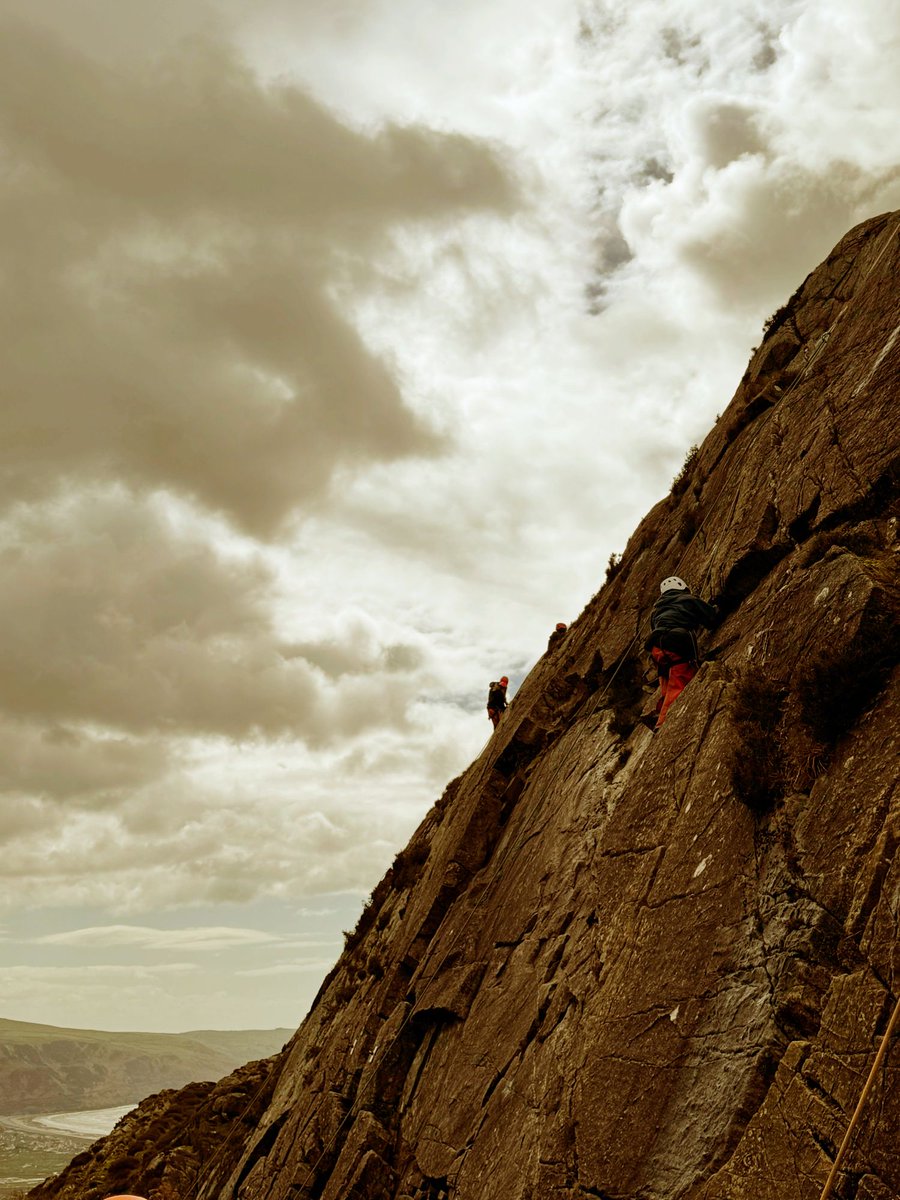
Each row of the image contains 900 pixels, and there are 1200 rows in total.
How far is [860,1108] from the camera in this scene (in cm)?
811

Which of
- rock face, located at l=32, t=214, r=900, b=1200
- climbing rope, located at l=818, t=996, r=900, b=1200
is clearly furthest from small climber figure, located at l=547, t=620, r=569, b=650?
climbing rope, located at l=818, t=996, r=900, b=1200

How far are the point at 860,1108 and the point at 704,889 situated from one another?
3.62 m

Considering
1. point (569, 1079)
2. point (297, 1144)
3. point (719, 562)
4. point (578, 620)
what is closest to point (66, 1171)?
point (297, 1144)

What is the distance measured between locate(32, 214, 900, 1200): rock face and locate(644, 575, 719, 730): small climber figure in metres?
0.53

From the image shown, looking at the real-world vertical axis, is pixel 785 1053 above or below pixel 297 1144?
above

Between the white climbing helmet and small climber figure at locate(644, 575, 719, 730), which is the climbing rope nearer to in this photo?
small climber figure at locate(644, 575, 719, 730)

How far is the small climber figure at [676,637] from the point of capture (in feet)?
50.9

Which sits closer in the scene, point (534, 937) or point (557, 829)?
point (534, 937)

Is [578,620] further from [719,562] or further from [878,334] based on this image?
[878,334]

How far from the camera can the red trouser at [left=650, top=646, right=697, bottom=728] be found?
51.7 ft

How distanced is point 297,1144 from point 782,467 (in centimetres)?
1895

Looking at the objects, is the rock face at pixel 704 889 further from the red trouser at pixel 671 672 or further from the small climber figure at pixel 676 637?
the red trouser at pixel 671 672

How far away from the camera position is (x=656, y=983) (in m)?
11.4

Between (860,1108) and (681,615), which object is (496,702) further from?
(860,1108)
